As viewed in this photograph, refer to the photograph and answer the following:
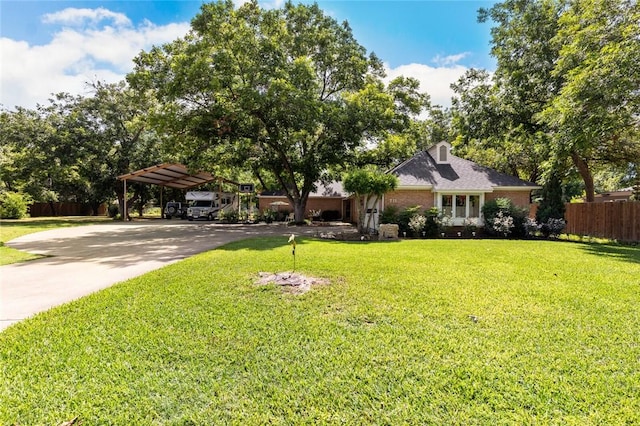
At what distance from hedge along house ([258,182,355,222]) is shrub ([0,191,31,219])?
62.2ft

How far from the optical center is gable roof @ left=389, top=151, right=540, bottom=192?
16359 mm

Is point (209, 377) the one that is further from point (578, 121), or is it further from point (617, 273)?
point (578, 121)

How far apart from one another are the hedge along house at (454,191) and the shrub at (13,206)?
91.1 feet

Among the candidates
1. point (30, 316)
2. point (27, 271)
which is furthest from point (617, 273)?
point (27, 271)

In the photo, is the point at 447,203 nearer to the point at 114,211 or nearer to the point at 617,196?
the point at 617,196

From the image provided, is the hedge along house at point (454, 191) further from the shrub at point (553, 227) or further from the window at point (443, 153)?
the shrub at point (553, 227)

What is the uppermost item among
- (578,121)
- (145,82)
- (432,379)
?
(145,82)

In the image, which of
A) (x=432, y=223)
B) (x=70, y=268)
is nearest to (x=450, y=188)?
(x=432, y=223)

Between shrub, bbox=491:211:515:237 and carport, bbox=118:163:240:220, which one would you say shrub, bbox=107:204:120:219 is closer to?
carport, bbox=118:163:240:220

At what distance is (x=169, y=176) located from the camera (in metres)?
28.2

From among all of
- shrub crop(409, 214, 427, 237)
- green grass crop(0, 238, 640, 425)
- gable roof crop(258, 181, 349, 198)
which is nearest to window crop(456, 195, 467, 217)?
shrub crop(409, 214, 427, 237)

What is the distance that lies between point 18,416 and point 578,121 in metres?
15.1

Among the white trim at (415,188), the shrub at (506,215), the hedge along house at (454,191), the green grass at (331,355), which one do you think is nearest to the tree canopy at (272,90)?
the hedge along house at (454,191)

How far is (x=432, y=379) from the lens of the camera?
9.51ft
